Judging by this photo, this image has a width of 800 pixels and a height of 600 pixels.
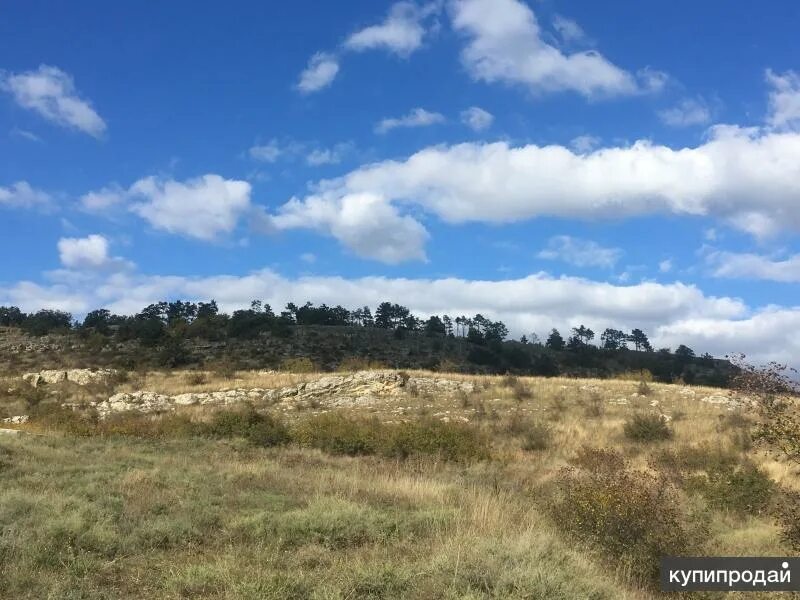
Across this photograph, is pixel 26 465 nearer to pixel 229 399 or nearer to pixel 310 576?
pixel 310 576

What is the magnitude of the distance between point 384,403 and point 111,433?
1252 centimetres

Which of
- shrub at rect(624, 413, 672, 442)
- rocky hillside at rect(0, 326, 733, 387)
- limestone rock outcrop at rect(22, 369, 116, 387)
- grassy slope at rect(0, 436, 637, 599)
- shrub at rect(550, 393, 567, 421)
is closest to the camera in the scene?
grassy slope at rect(0, 436, 637, 599)

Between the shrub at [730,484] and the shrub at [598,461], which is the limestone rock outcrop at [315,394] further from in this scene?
the shrub at [598,461]

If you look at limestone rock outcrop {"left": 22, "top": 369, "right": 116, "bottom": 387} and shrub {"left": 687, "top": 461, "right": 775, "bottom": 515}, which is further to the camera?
limestone rock outcrop {"left": 22, "top": 369, "right": 116, "bottom": 387}


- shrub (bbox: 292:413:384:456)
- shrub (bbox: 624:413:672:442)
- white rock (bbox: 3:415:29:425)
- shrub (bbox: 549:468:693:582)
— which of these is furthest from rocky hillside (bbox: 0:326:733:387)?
shrub (bbox: 549:468:693:582)

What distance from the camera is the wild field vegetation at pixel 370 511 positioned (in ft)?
21.3

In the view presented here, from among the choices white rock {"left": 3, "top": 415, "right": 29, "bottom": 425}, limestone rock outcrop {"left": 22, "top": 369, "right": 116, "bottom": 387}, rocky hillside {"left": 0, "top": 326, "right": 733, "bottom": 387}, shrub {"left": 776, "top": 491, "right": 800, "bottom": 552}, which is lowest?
white rock {"left": 3, "top": 415, "right": 29, "bottom": 425}

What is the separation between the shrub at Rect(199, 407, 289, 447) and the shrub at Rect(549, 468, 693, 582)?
14.4m

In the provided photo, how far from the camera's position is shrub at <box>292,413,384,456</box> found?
64.9 ft

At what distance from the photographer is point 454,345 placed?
274 ft

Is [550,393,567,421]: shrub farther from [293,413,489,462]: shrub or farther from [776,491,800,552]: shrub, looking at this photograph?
[776,491,800,552]: shrub

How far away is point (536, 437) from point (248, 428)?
10659mm

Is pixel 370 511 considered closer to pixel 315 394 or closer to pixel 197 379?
pixel 315 394

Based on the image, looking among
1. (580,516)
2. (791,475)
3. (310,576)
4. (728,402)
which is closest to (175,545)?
(310,576)
